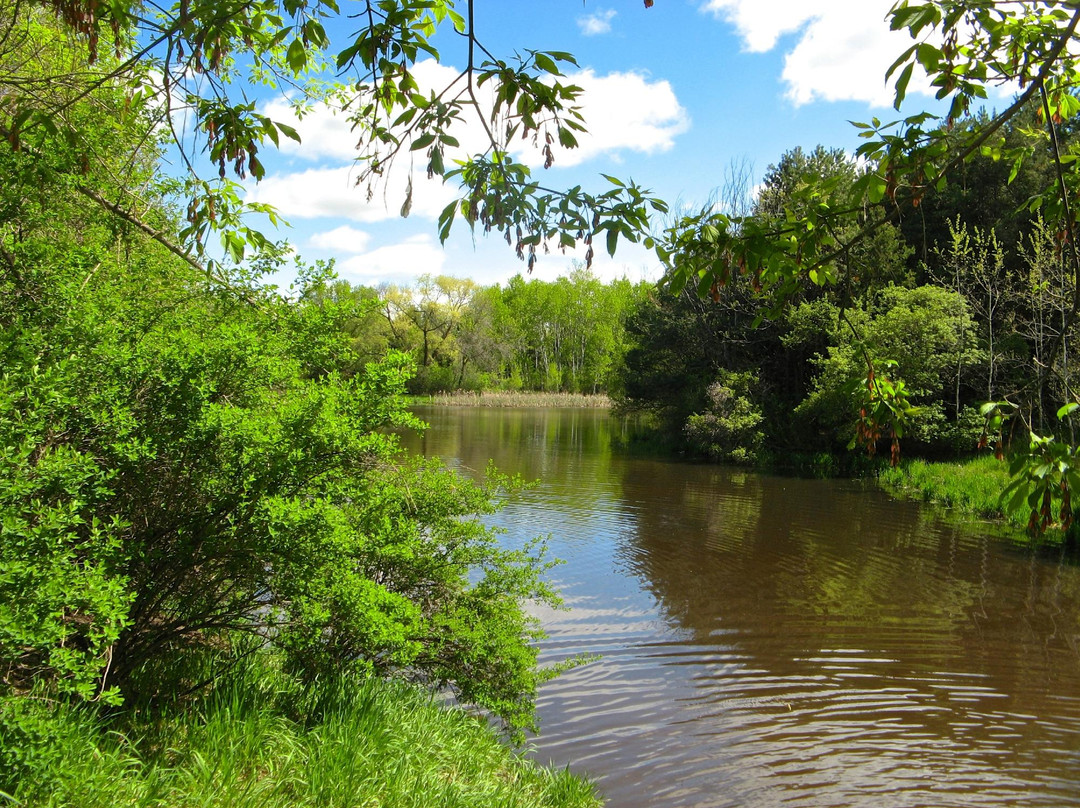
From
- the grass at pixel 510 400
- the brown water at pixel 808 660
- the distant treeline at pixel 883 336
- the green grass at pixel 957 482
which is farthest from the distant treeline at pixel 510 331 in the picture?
the brown water at pixel 808 660

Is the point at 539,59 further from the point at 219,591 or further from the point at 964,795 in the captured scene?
the point at 964,795

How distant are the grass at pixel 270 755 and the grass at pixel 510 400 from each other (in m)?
49.7

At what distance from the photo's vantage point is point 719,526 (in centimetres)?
1505

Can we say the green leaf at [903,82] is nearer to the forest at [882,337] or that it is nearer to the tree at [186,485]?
the tree at [186,485]

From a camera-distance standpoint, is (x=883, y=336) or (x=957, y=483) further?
(x=883, y=336)

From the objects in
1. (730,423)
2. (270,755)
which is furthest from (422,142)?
(730,423)

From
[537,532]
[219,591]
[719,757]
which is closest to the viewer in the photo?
[219,591]

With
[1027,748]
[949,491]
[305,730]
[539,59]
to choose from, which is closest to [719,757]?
[1027,748]

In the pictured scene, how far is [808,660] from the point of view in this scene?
26.9 ft

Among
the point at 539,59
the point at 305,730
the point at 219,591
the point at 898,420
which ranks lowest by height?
the point at 305,730

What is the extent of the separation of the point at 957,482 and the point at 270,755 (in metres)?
17.7

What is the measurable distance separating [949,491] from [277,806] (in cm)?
1764

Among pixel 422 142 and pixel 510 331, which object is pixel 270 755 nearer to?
pixel 422 142

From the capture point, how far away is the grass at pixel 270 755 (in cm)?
286
